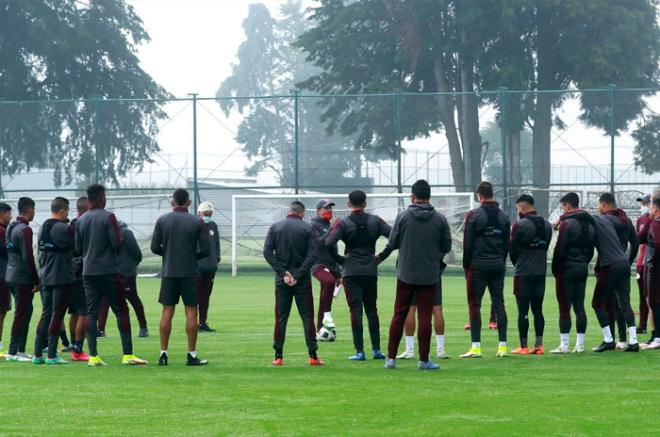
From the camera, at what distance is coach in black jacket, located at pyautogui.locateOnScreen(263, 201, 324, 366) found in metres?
14.5

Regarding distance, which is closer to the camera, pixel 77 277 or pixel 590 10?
pixel 77 277

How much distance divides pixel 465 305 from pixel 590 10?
25.0 meters

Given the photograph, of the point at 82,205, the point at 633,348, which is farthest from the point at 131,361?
the point at 633,348

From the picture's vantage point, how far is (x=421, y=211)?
13836 millimetres

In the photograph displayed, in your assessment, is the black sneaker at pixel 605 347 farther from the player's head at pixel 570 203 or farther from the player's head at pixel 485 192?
the player's head at pixel 485 192

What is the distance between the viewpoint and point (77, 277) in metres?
15.8

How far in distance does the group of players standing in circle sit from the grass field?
42 cm

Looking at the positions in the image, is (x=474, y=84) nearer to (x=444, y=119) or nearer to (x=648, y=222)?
(x=444, y=119)

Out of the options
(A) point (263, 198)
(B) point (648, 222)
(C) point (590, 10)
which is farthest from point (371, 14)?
(B) point (648, 222)

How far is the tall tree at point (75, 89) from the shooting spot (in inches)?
1623

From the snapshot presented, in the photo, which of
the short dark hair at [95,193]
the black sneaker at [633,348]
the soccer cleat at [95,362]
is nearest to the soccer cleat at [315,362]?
the soccer cleat at [95,362]

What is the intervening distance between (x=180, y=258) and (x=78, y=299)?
6.74 feet

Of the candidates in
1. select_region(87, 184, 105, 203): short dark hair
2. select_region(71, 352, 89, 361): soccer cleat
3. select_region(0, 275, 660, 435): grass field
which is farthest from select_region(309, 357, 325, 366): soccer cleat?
select_region(87, 184, 105, 203): short dark hair

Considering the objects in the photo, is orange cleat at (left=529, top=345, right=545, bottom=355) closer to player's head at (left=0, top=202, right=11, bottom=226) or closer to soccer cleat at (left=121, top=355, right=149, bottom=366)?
soccer cleat at (left=121, top=355, right=149, bottom=366)
